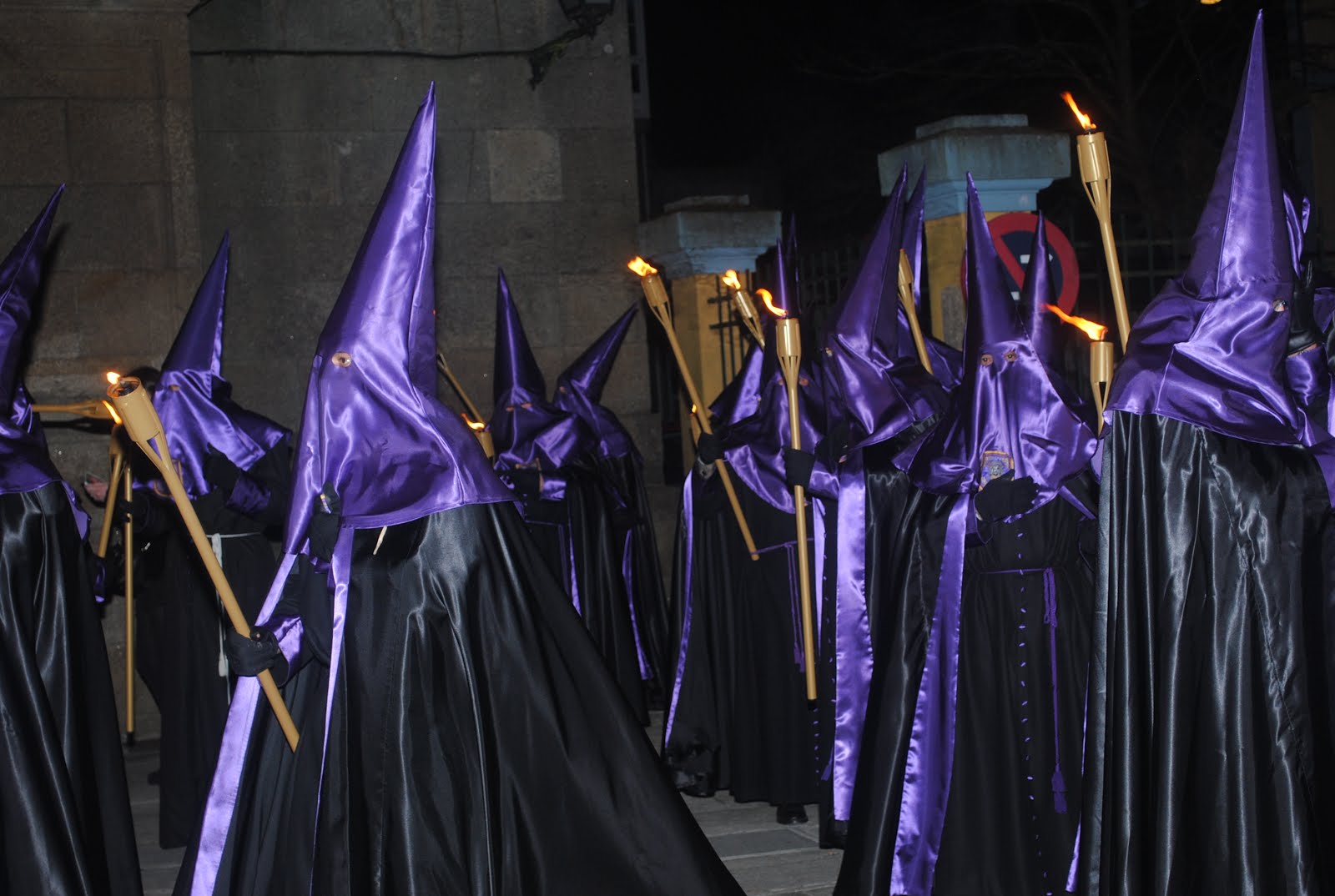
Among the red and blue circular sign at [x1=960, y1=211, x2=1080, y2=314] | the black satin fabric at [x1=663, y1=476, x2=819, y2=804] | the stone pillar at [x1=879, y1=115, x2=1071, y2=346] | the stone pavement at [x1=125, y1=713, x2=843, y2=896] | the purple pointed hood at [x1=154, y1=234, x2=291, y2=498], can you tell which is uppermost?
the stone pillar at [x1=879, y1=115, x2=1071, y2=346]

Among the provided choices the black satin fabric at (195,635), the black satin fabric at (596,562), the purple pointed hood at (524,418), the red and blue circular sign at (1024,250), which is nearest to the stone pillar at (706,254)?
the black satin fabric at (596,562)

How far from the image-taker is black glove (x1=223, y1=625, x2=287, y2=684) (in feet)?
14.3

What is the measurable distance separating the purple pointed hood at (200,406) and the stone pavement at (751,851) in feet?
5.38

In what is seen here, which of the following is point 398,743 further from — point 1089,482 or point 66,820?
point 1089,482

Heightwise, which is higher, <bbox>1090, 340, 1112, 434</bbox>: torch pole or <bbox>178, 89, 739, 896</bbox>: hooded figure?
<bbox>1090, 340, 1112, 434</bbox>: torch pole

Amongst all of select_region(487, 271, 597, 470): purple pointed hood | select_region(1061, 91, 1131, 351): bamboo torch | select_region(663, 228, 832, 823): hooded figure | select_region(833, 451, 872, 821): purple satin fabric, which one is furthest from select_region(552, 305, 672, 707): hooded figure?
select_region(1061, 91, 1131, 351): bamboo torch

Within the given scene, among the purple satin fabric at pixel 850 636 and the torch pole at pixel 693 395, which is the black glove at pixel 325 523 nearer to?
the purple satin fabric at pixel 850 636

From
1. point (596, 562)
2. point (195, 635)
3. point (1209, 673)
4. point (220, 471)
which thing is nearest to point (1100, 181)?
→ point (1209, 673)

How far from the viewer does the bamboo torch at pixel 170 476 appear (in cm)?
422

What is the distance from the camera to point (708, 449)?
7.36 meters

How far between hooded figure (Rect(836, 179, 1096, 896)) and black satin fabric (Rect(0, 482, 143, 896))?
252 centimetres

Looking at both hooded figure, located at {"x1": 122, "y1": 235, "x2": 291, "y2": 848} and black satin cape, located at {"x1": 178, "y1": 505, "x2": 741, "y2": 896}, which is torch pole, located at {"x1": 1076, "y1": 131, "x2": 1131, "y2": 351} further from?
hooded figure, located at {"x1": 122, "y1": 235, "x2": 291, "y2": 848}

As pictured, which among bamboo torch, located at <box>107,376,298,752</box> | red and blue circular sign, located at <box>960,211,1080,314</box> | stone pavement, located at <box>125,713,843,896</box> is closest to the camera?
bamboo torch, located at <box>107,376,298,752</box>

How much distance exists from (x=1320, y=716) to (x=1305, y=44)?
16.9 m
